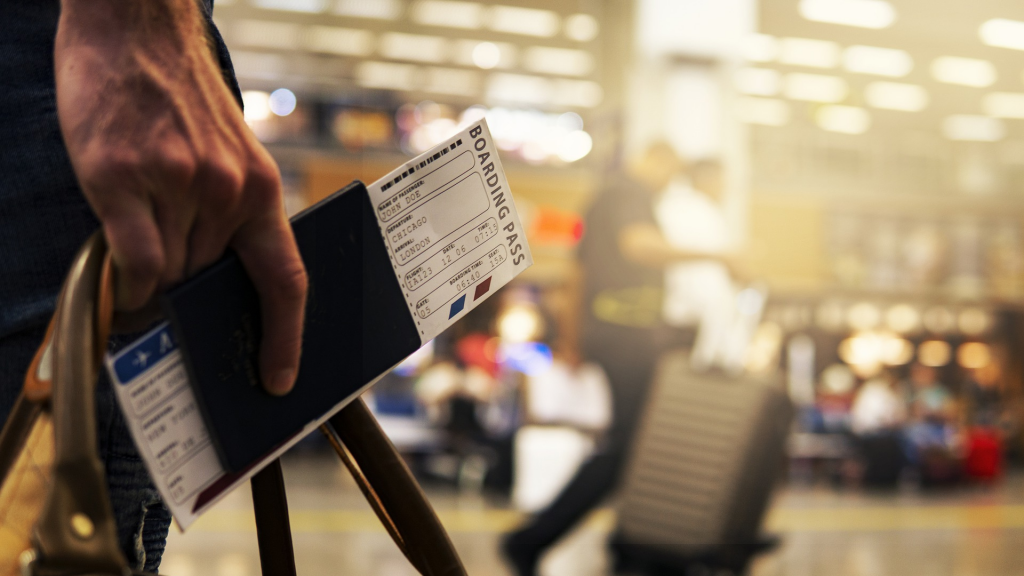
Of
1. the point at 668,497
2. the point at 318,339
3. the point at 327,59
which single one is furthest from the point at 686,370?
the point at 327,59

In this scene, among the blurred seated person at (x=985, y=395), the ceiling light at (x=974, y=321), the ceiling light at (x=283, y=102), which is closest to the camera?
the ceiling light at (x=283, y=102)

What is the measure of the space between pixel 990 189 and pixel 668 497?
12.0m

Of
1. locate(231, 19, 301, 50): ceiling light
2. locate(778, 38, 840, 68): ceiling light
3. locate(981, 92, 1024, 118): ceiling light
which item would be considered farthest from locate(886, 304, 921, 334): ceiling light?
locate(231, 19, 301, 50): ceiling light

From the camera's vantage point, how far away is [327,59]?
1059 cm

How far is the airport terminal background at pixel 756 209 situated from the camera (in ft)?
18.2

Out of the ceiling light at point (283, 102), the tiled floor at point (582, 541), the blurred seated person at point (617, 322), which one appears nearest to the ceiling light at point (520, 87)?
the ceiling light at point (283, 102)

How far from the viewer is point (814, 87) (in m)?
9.80

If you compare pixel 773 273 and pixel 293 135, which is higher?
pixel 293 135

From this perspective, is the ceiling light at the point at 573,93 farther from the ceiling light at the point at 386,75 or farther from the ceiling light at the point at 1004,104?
the ceiling light at the point at 1004,104

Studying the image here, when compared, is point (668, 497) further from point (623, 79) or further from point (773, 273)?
point (773, 273)

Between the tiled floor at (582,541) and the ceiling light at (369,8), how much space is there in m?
5.09

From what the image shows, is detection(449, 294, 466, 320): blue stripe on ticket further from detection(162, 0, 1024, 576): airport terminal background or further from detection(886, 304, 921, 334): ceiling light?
detection(886, 304, 921, 334): ceiling light

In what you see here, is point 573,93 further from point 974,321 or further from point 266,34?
point 974,321

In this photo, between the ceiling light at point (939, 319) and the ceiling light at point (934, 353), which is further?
the ceiling light at point (934, 353)
